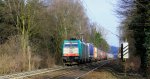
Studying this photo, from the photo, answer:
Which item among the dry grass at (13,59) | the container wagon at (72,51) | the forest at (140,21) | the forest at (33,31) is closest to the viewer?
the forest at (140,21)

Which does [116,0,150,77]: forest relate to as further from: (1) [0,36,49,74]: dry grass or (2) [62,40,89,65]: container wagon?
(2) [62,40,89,65]: container wagon

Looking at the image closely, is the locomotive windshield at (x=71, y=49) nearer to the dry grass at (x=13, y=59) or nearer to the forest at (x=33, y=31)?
the forest at (x=33, y=31)

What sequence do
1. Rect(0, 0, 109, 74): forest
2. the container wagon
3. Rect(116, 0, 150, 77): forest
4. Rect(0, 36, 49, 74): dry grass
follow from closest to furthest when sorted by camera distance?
Rect(116, 0, 150, 77): forest → Rect(0, 36, 49, 74): dry grass → Rect(0, 0, 109, 74): forest → the container wagon

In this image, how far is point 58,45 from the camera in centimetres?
5972

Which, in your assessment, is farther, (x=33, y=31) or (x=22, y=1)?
(x=33, y=31)

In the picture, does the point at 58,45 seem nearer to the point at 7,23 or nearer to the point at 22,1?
the point at 7,23

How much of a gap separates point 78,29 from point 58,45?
12317 millimetres

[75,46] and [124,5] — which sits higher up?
[124,5]

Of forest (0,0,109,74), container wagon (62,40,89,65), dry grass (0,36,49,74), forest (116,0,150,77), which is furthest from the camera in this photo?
container wagon (62,40,89,65)

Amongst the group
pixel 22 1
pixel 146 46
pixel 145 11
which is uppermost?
pixel 22 1

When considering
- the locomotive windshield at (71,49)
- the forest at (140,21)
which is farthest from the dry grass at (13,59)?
the forest at (140,21)

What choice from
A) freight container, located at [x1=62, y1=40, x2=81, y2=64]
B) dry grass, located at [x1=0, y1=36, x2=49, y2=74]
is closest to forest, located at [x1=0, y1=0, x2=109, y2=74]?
dry grass, located at [x1=0, y1=36, x2=49, y2=74]

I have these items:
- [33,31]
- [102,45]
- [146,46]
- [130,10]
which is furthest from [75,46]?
[102,45]

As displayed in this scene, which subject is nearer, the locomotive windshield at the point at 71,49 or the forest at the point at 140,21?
the forest at the point at 140,21
